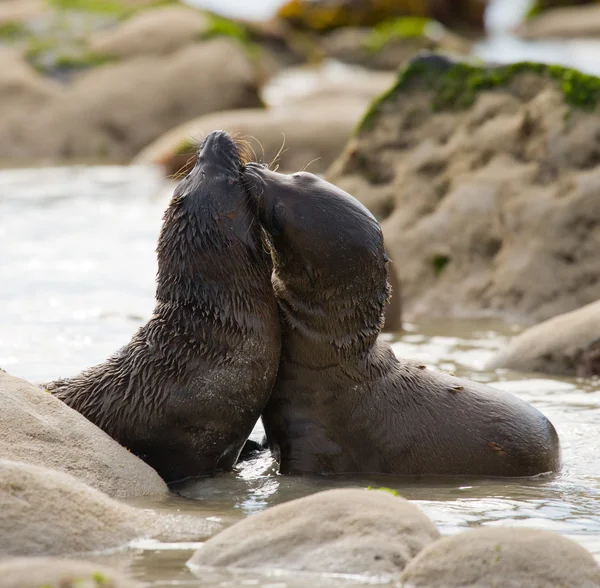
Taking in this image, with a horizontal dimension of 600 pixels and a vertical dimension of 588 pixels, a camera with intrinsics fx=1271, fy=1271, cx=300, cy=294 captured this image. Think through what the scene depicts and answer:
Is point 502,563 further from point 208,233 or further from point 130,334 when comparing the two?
point 130,334

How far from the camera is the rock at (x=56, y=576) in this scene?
4.66m

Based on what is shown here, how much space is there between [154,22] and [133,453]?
64.6ft

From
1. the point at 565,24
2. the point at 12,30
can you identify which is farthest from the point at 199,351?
the point at 565,24

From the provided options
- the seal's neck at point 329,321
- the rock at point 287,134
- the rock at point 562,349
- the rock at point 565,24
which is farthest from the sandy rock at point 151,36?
the seal's neck at point 329,321

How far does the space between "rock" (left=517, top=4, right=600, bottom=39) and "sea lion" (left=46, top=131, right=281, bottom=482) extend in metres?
35.0

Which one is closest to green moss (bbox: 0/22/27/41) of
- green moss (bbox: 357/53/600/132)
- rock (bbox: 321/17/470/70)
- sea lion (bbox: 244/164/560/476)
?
rock (bbox: 321/17/470/70)

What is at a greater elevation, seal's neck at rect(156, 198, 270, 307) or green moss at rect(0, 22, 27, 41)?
green moss at rect(0, 22, 27, 41)

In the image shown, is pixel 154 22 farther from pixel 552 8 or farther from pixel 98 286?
pixel 552 8

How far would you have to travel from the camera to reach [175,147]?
813 inches

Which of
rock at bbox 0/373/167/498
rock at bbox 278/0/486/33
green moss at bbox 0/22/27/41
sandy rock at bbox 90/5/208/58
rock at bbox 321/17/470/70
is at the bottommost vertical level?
rock at bbox 0/373/167/498

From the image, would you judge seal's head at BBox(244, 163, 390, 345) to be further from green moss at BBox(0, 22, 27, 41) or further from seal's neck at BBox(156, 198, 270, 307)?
green moss at BBox(0, 22, 27, 41)

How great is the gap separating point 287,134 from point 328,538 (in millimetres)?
15586

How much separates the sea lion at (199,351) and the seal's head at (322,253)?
140mm

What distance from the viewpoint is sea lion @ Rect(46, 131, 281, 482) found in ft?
23.5
